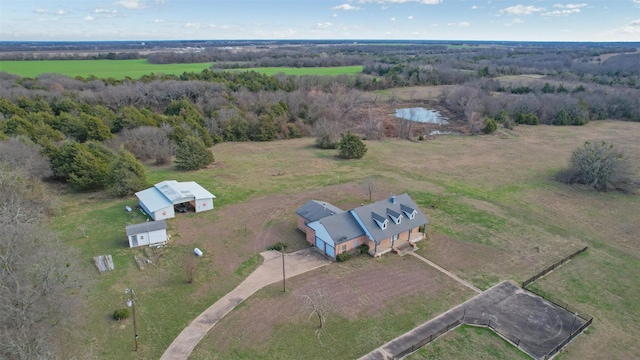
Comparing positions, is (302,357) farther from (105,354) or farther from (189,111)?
(189,111)

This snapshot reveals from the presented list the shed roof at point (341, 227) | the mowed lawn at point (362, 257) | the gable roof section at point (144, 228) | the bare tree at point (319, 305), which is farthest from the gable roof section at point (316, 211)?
the gable roof section at point (144, 228)

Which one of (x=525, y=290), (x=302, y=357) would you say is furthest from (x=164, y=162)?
(x=525, y=290)

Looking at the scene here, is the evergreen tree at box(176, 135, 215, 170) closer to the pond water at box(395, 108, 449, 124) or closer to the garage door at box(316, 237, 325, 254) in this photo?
the garage door at box(316, 237, 325, 254)

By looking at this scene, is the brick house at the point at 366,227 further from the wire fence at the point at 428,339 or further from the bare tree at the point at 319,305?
the wire fence at the point at 428,339

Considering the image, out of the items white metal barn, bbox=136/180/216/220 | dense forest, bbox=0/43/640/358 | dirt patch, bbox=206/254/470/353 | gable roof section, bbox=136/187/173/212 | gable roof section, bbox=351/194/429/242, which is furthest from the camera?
white metal barn, bbox=136/180/216/220

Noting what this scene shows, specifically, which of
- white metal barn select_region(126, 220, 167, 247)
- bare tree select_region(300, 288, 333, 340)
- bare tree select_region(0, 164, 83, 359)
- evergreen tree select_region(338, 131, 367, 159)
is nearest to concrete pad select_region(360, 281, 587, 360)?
bare tree select_region(300, 288, 333, 340)

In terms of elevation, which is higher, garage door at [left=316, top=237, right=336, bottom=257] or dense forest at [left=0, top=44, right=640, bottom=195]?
dense forest at [left=0, top=44, right=640, bottom=195]
